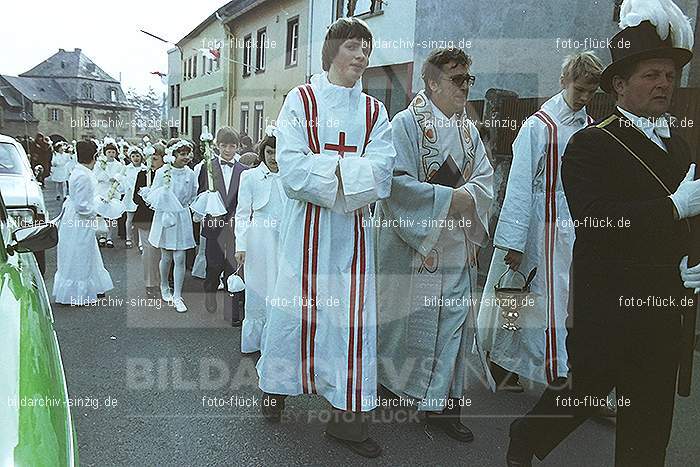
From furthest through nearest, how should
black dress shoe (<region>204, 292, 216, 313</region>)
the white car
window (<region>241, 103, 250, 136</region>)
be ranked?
window (<region>241, 103, 250, 136</region>)
the white car
black dress shoe (<region>204, 292, 216, 313</region>)

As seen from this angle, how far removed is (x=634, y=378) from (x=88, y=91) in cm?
1593

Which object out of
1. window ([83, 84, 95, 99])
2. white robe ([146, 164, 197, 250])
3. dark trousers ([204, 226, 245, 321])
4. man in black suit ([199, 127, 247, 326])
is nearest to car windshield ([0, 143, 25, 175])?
white robe ([146, 164, 197, 250])

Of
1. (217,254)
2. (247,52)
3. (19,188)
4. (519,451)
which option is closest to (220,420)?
(519,451)

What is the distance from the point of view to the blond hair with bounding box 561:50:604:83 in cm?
414

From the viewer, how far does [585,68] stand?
415cm

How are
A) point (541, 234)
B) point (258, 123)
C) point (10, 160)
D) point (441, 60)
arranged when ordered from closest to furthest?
1. point (441, 60)
2. point (541, 234)
3. point (10, 160)
4. point (258, 123)

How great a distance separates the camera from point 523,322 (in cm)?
448

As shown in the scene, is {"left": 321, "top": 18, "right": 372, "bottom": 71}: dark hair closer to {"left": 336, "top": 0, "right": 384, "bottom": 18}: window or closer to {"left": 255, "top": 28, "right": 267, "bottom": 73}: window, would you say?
{"left": 336, "top": 0, "right": 384, "bottom": 18}: window

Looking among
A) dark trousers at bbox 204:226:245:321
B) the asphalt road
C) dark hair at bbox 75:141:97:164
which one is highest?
dark hair at bbox 75:141:97:164

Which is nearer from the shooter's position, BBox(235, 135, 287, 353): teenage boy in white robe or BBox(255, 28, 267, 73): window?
BBox(235, 135, 287, 353): teenage boy in white robe

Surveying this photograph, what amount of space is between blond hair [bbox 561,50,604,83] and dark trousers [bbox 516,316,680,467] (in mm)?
1900

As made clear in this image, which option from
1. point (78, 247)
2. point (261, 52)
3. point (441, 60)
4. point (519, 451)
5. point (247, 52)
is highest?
point (247, 52)

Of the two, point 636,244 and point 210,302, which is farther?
point 210,302

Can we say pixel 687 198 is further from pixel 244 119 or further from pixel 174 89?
pixel 174 89
